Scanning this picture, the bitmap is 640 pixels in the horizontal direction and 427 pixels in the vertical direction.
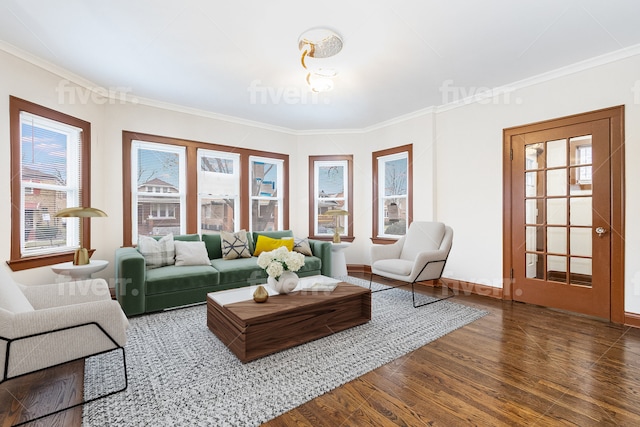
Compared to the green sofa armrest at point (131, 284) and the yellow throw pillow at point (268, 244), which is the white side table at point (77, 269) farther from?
the yellow throw pillow at point (268, 244)

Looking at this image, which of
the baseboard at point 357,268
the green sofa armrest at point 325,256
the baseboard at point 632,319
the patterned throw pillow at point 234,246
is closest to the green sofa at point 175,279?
the patterned throw pillow at point 234,246

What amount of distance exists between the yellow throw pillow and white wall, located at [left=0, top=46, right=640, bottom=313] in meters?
1.14

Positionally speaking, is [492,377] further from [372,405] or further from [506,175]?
[506,175]

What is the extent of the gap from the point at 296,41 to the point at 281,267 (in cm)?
208

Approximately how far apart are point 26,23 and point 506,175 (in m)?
5.17

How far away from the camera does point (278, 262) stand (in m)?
2.71

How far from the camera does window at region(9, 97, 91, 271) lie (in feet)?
9.59

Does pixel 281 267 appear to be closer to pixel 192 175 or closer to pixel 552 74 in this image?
pixel 192 175

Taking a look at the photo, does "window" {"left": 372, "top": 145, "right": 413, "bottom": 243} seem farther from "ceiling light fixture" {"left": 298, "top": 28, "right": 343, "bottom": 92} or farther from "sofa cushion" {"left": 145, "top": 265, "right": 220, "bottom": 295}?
"sofa cushion" {"left": 145, "top": 265, "right": 220, "bottom": 295}

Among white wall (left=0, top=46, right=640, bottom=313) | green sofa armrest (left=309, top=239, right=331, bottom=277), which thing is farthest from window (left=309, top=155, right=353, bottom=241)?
green sofa armrest (left=309, top=239, right=331, bottom=277)

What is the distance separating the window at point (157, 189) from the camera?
13.8 ft

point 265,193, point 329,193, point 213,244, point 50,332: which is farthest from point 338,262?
point 50,332

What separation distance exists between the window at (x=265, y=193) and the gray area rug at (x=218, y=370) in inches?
A: 96.8

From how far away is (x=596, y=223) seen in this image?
3.17 meters
